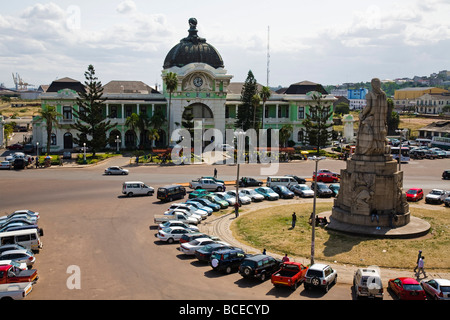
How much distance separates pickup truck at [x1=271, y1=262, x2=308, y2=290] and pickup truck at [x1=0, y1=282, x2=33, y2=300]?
1240cm

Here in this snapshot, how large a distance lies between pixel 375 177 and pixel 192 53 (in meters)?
59.8

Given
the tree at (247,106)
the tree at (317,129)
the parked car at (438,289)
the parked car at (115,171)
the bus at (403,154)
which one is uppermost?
the tree at (247,106)

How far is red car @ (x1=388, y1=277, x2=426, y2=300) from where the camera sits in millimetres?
24250

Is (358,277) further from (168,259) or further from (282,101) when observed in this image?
(282,101)

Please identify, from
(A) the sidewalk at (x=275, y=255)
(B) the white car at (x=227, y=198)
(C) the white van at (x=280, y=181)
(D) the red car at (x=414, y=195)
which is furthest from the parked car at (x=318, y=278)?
(C) the white van at (x=280, y=181)

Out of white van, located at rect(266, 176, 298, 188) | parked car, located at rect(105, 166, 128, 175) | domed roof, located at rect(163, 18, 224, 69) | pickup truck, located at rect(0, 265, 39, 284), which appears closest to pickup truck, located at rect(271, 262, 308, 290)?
pickup truck, located at rect(0, 265, 39, 284)

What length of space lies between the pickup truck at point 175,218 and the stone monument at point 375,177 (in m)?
12.2

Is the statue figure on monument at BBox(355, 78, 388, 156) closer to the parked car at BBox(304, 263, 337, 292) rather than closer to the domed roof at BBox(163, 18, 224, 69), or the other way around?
the parked car at BBox(304, 263, 337, 292)

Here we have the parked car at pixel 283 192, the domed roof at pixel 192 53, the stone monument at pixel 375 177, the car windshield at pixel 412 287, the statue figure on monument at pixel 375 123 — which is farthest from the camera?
the domed roof at pixel 192 53

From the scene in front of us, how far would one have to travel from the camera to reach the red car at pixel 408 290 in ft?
79.6

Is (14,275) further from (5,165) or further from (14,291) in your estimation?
(5,165)

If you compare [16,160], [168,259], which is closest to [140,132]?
[16,160]

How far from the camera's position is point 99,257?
3025 cm

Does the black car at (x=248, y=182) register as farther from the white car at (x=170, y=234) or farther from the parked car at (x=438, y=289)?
the parked car at (x=438, y=289)
